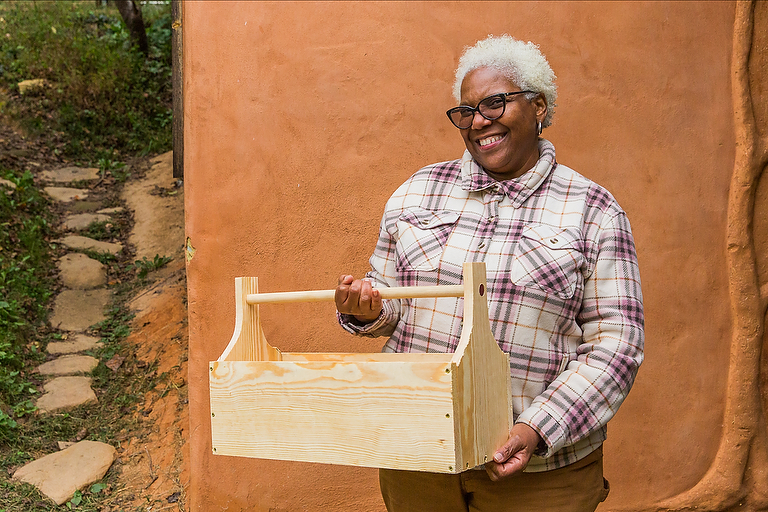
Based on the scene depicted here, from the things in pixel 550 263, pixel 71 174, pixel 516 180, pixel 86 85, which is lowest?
pixel 71 174

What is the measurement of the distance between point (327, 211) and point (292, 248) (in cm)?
22

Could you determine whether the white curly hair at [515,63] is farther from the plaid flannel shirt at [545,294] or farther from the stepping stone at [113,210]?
the stepping stone at [113,210]

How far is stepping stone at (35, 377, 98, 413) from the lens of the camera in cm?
426

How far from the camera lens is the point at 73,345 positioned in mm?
Answer: 4828

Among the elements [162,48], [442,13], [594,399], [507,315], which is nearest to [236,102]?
[442,13]

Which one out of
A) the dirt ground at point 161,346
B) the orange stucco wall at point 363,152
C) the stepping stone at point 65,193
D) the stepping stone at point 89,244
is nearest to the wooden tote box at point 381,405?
the orange stucco wall at point 363,152

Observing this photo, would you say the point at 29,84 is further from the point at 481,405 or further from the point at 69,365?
the point at 481,405

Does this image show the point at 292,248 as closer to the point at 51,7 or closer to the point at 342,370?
the point at 342,370

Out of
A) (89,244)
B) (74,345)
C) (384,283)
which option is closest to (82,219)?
(89,244)

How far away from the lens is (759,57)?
3295mm

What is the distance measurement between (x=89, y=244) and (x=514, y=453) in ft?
16.4

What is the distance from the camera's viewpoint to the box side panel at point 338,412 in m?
1.43

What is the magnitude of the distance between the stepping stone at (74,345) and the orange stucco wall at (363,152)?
194cm

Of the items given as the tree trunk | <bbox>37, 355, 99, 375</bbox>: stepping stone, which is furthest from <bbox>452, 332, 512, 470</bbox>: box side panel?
the tree trunk
